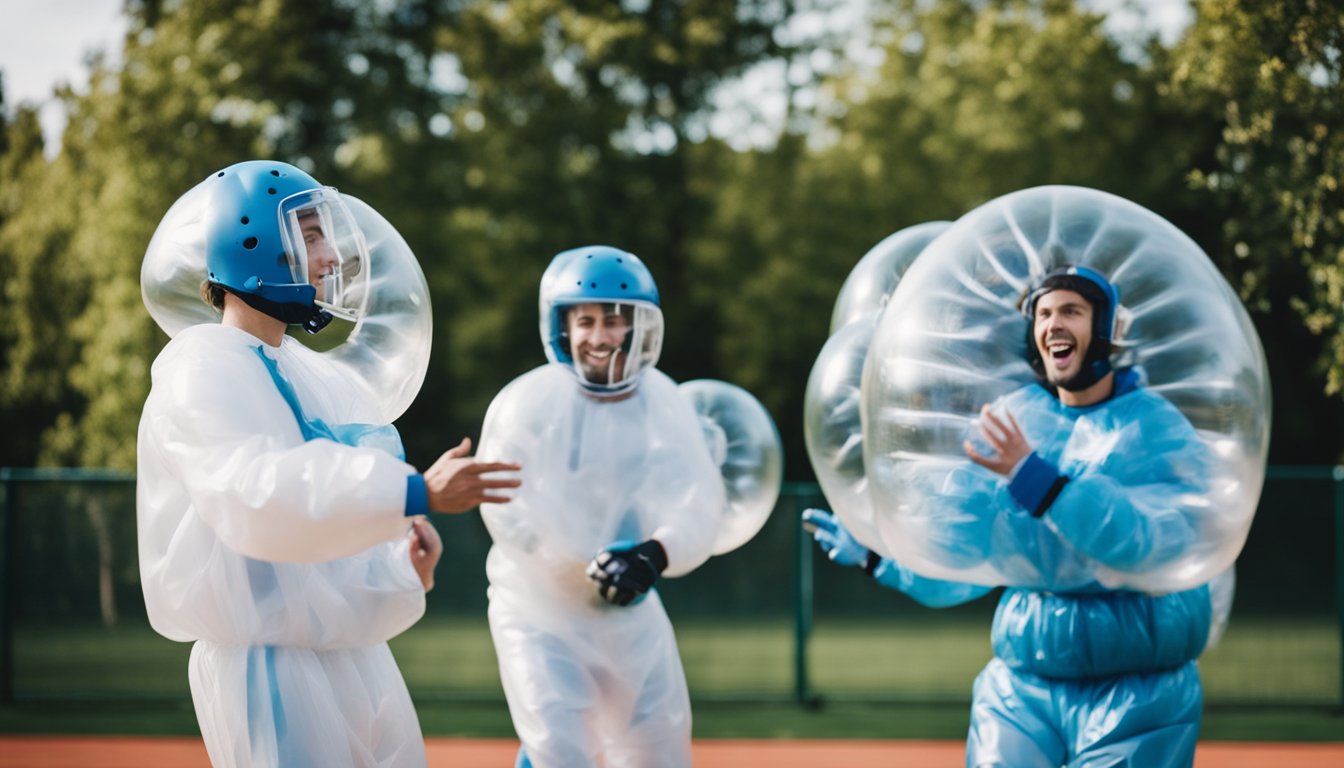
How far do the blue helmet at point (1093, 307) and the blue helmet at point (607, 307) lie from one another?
1.71 metres

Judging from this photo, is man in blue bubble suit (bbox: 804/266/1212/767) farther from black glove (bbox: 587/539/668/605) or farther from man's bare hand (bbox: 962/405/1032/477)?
black glove (bbox: 587/539/668/605)

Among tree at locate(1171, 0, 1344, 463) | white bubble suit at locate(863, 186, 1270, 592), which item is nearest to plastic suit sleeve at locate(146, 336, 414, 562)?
white bubble suit at locate(863, 186, 1270, 592)

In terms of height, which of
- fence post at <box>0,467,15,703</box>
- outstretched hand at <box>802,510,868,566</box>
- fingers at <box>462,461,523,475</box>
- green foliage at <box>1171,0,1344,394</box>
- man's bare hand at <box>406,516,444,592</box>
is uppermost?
green foliage at <box>1171,0,1344,394</box>

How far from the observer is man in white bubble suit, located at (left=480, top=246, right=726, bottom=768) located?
5133 mm

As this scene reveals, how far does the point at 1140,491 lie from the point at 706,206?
1980 cm

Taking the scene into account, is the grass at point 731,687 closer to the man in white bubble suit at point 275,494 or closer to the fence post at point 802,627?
the fence post at point 802,627

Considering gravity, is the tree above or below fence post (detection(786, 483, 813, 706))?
above

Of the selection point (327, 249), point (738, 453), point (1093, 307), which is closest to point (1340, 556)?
point (738, 453)

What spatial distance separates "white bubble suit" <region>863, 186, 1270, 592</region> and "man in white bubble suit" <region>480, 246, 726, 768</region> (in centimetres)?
137

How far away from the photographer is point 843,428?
495 cm

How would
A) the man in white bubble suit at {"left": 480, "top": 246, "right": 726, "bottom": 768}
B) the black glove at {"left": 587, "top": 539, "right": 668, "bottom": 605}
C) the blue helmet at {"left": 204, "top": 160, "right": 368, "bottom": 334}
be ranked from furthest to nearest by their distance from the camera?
the man in white bubble suit at {"left": 480, "top": 246, "right": 726, "bottom": 768} < the black glove at {"left": 587, "top": 539, "right": 668, "bottom": 605} < the blue helmet at {"left": 204, "top": 160, "right": 368, "bottom": 334}

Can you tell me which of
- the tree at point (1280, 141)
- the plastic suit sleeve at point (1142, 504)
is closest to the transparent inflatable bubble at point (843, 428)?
the plastic suit sleeve at point (1142, 504)

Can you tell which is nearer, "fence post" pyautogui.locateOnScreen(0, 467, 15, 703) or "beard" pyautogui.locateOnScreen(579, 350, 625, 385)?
"beard" pyautogui.locateOnScreen(579, 350, 625, 385)

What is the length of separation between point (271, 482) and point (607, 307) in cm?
233
